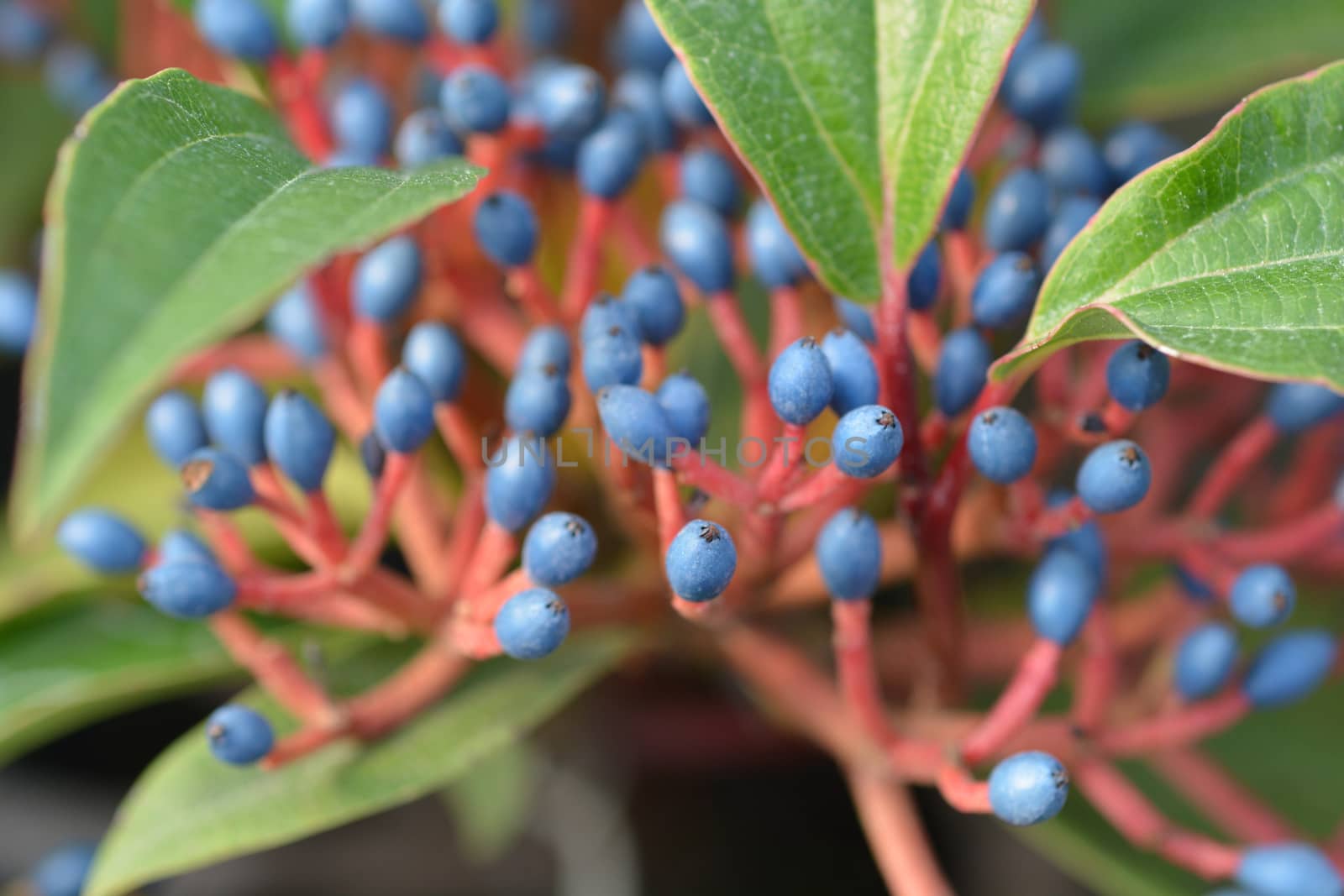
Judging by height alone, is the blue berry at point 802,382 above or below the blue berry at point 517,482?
below

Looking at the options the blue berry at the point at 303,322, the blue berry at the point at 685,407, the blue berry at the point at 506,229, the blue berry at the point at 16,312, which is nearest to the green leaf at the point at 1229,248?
the blue berry at the point at 685,407

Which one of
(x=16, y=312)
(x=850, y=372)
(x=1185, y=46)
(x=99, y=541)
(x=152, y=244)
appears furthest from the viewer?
(x=1185, y=46)

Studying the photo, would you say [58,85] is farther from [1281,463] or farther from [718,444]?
[1281,463]

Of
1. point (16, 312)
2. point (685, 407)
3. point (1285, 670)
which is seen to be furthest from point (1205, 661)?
point (16, 312)

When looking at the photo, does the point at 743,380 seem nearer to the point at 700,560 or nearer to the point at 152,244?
the point at 700,560

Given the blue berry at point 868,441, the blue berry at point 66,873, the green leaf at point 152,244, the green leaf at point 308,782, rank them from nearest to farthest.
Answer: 1. the green leaf at point 152,244
2. the blue berry at point 868,441
3. the green leaf at point 308,782
4. the blue berry at point 66,873

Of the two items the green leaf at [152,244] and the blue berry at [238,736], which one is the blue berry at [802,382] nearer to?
the green leaf at [152,244]

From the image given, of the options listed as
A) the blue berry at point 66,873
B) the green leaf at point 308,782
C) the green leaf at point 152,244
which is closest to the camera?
the green leaf at point 152,244
